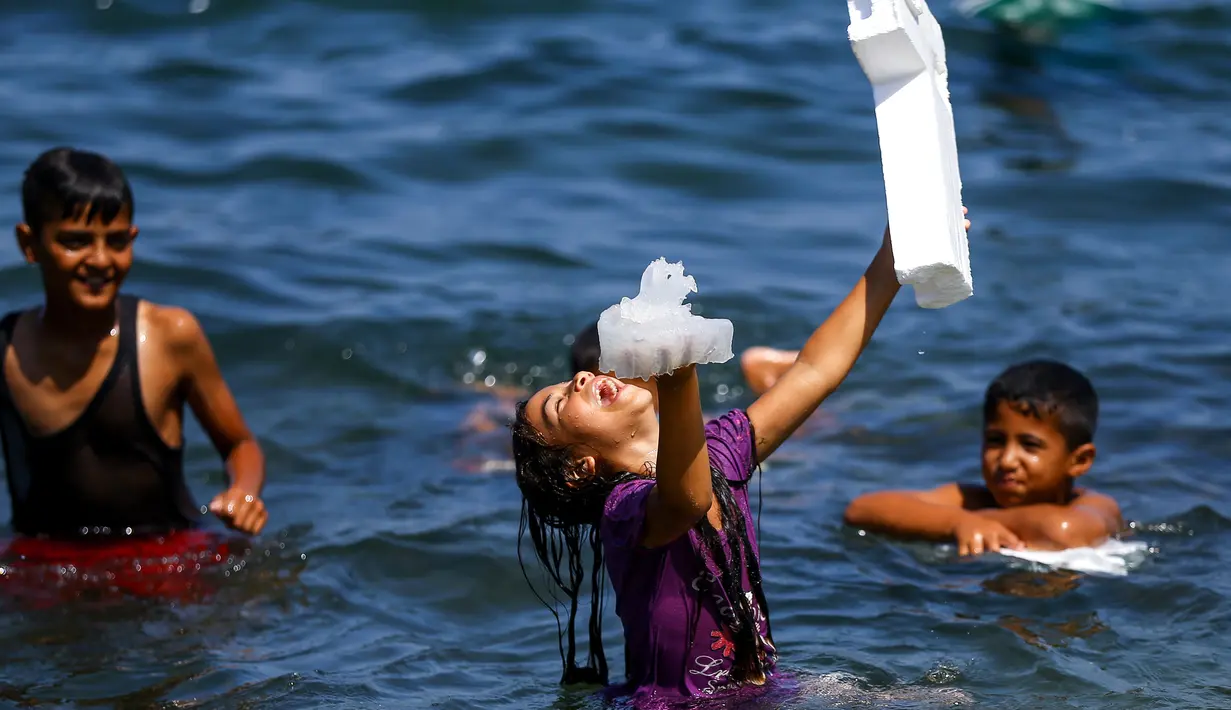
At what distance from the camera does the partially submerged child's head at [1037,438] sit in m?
5.34

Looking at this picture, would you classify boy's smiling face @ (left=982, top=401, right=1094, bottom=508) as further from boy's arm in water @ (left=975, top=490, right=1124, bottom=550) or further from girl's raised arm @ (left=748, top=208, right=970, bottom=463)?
girl's raised arm @ (left=748, top=208, right=970, bottom=463)

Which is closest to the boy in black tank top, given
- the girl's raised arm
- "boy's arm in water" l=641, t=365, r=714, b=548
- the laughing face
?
the laughing face

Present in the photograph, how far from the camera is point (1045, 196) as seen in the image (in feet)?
29.6

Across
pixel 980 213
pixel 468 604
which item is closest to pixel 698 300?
pixel 980 213

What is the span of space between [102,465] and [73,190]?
0.84 m

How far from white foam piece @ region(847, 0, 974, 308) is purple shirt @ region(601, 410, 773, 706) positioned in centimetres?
52

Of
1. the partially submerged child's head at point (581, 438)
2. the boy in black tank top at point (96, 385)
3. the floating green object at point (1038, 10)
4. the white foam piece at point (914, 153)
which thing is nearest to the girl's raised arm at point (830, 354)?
the white foam piece at point (914, 153)

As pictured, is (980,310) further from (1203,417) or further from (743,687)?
(743,687)

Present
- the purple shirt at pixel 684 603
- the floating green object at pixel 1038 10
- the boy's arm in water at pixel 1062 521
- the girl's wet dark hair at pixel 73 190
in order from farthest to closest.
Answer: the floating green object at pixel 1038 10 < the boy's arm in water at pixel 1062 521 < the girl's wet dark hair at pixel 73 190 < the purple shirt at pixel 684 603

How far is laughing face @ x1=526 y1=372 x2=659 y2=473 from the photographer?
314cm

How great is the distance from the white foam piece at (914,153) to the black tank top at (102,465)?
2485 mm

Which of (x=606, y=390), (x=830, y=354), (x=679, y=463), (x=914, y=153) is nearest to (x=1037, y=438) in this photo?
(x=830, y=354)

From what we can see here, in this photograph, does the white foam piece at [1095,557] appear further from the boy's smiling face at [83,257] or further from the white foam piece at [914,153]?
the boy's smiling face at [83,257]

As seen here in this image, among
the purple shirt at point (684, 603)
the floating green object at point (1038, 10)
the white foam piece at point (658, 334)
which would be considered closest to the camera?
the white foam piece at point (658, 334)
